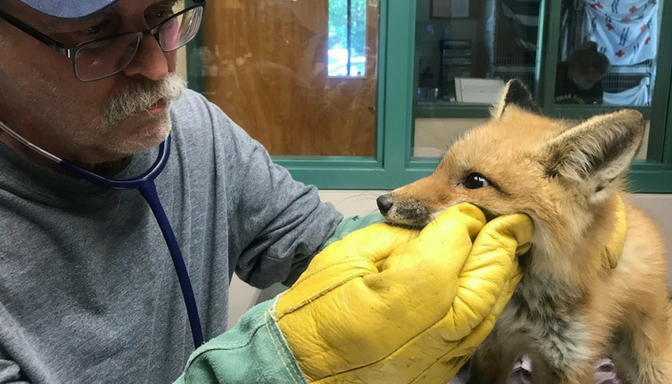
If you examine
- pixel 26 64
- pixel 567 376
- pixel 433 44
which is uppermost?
pixel 433 44

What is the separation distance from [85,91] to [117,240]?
0.92 feet

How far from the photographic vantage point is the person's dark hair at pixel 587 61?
261cm

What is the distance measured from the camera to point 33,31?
32.8 inches

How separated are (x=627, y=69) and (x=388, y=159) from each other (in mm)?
1293

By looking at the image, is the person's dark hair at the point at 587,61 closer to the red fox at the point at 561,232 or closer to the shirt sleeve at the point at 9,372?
the red fox at the point at 561,232

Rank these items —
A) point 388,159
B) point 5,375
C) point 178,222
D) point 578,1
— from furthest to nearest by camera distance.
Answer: point 578,1, point 388,159, point 178,222, point 5,375

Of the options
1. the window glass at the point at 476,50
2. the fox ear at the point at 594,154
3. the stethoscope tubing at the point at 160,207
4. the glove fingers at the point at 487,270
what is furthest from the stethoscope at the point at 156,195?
the window glass at the point at 476,50

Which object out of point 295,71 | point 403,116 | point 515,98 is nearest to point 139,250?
point 515,98

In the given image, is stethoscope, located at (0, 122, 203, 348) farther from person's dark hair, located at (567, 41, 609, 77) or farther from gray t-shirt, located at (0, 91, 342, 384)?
person's dark hair, located at (567, 41, 609, 77)

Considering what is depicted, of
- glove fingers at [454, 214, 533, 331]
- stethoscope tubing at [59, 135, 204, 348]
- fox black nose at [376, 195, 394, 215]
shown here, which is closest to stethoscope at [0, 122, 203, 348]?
stethoscope tubing at [59, 135, 204, 348]

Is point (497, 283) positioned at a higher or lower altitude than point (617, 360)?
higher

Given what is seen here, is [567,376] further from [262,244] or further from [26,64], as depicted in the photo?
[26,64]

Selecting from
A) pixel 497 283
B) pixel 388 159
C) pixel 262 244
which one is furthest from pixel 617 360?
pixel 388 159

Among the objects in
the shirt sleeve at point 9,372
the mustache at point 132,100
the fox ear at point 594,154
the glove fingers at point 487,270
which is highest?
the mustache at point 132,100
